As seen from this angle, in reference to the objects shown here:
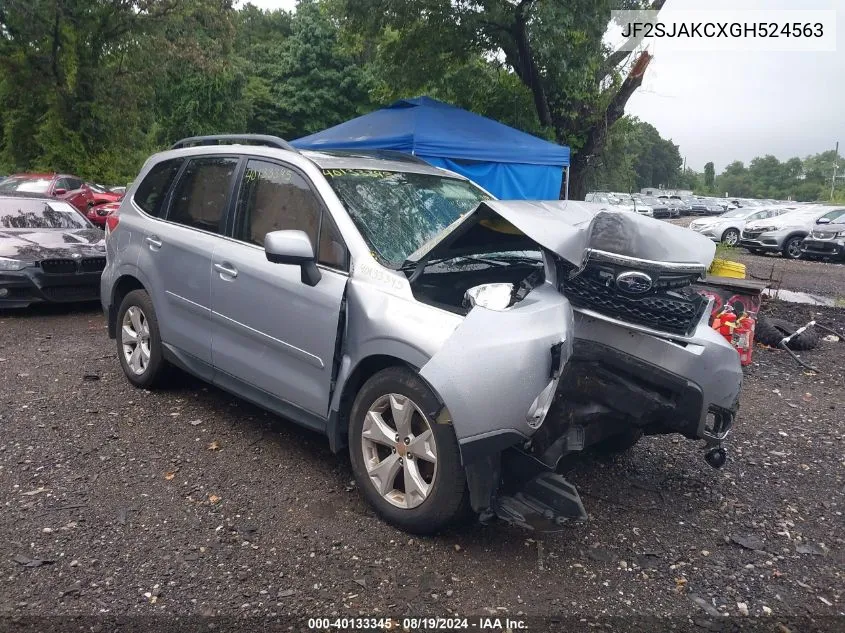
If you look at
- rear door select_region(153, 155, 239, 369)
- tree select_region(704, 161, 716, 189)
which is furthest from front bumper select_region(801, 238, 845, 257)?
tree select_region(704, 161, 716, 189)

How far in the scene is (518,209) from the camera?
3482 millimetres

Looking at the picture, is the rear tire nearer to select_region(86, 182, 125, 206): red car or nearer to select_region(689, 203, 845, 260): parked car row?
select_region(689, 203, 845, 260): parked car row

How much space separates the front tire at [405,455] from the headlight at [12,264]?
5.81 meters

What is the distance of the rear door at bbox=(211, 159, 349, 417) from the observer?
148 inches

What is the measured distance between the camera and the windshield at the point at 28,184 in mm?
17453

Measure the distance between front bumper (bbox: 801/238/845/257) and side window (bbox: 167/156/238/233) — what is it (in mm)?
18290

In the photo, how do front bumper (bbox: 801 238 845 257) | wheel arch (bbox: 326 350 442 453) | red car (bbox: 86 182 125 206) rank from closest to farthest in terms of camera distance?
1. wheel arch (bbox: 326 350 442 453)
2. front bumper (bbox: 801 238 845 257)
3. red car (bbox: 86 182 125 206)

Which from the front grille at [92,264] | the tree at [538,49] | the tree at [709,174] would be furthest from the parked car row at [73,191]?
the tree at [709,174]

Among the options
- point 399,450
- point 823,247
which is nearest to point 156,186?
point 399,450

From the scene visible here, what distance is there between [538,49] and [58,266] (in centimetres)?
687

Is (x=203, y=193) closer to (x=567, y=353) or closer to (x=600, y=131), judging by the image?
(x=567, y=353)

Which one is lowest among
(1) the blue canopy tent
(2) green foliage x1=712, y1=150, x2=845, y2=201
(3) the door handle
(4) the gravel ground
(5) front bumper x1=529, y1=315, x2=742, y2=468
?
(4) the gravel ground

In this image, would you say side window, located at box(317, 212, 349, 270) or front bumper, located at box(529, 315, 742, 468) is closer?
front bumper, located at box(529, 315, 742, 468)

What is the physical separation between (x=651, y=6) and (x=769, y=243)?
1065cm
